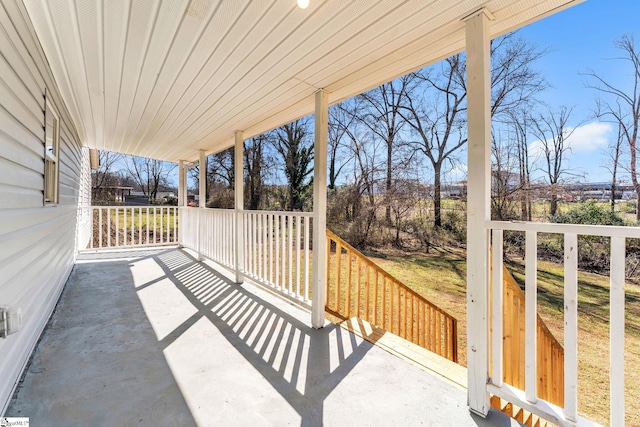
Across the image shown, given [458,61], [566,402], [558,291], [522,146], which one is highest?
[458,61]

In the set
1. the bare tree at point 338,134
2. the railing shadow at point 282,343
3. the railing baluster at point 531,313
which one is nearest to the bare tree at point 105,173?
the bare tree at point 338,134

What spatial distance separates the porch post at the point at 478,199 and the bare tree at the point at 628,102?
20.2ft

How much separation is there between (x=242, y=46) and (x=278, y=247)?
208cm

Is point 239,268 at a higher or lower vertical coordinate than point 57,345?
higher

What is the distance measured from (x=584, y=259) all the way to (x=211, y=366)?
20.0ft

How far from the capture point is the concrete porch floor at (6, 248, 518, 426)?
1565mm

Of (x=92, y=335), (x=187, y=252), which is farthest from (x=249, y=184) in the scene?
(x=92, y=335)

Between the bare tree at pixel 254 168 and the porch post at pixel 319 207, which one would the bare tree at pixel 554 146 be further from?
the bare tree at pixel 254 168

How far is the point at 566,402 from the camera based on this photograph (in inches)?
53.4

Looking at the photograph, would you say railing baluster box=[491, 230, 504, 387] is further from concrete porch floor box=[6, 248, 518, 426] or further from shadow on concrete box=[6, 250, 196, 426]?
shadow on concrete box=[6, 250, 196, 426]

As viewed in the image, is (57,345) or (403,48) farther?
(57,345)

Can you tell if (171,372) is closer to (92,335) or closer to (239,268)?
(92,335)

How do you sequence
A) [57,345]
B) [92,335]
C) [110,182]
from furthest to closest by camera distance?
1. [110,182]
2. [92,335]
3. [57,345]

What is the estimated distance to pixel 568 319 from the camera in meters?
1.35
